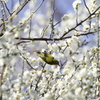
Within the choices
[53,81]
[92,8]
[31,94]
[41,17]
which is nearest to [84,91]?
[31,94]

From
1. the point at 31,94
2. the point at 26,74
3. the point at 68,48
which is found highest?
the point at 68,48

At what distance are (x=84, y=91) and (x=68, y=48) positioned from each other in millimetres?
796

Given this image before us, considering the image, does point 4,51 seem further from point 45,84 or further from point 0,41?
point 45,84

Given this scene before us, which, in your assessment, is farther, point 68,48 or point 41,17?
point 41,17

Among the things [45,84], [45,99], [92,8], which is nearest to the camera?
[45,99]

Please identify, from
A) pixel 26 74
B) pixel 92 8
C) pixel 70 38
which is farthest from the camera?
pixel 92 8

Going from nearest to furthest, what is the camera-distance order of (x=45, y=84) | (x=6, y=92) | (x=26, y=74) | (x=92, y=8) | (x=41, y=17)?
(x=6, y=92)
(x=26, y=74)
(x=45, y=84)
(x=92, y=8)
(x=41, y=17)

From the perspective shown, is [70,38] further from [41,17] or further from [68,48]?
[41,17]

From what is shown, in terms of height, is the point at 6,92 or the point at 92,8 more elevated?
the point at 92,8

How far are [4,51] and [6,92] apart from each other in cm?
32

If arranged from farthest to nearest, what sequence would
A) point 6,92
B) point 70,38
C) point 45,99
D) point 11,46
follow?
point 70,38 < point 45,99 < point 6,92 < point 11,46

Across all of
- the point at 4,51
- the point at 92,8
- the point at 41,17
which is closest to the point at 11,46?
the point at 4,51

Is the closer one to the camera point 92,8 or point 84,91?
Answer: point 84,91

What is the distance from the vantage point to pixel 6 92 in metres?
1.59
